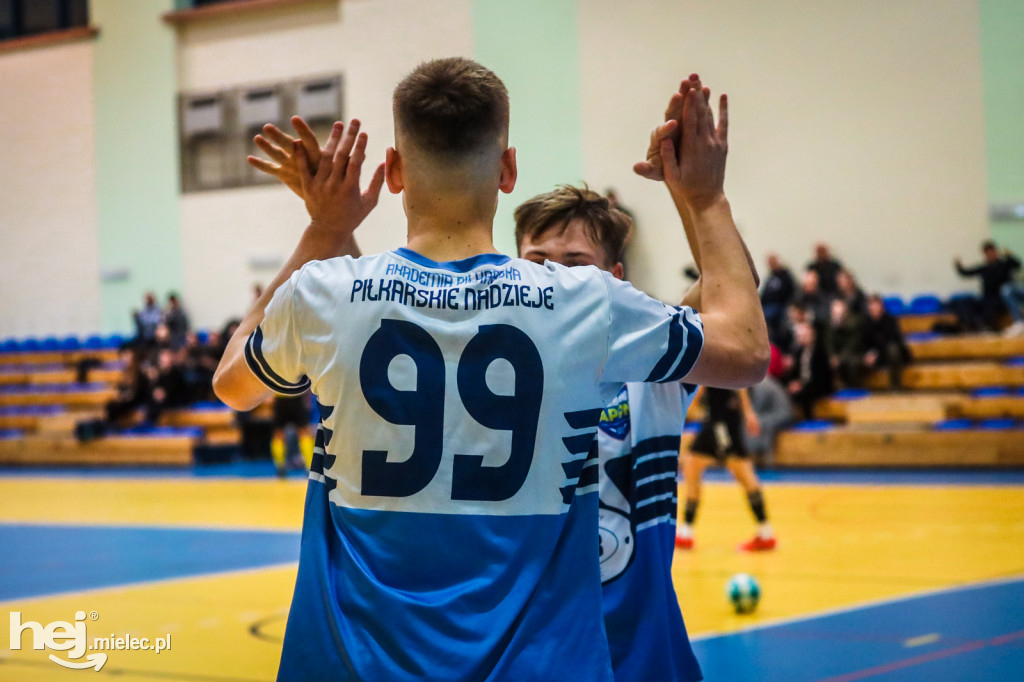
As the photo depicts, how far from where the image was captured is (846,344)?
16.4m

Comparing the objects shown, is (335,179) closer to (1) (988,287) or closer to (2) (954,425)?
(2) (954,425)

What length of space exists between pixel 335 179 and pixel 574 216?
41.3 inches

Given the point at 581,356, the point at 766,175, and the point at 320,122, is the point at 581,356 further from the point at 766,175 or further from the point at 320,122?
the point at 320,122

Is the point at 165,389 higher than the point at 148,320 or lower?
lower

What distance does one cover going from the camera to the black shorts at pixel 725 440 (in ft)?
30.3

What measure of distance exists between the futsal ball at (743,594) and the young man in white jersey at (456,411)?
198 inches

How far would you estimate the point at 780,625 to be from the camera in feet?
21.0

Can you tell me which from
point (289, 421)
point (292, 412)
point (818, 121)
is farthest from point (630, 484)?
point (818, 121)

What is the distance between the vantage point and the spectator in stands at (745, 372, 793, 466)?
1534 centimetres

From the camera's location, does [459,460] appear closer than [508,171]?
Yes

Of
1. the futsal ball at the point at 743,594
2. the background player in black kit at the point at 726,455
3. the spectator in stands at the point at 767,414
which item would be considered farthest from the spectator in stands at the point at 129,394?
the futsal ball at the point at 743,594

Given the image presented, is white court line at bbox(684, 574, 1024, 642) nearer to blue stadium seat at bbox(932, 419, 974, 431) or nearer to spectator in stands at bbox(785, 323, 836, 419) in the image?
blue stadium seat at bbox(932, 419, 974, 431)

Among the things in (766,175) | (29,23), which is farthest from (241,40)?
(766,175)

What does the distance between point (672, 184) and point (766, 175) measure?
55.1 ft
